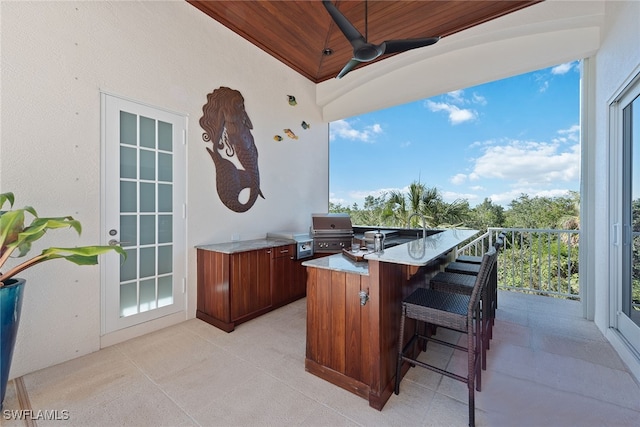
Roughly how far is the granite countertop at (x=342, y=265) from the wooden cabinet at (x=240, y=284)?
1233 millimetres

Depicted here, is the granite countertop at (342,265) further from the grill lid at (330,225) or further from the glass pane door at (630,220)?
the glass pane door at (630,220)

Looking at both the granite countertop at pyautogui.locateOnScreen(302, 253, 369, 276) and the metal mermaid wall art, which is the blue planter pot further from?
the metal mermaid wall art

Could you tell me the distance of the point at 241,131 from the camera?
136 inches

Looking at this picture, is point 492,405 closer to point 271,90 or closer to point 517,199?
point 271,90

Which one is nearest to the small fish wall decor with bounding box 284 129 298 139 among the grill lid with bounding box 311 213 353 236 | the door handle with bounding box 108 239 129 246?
the grill lid with bounding box 311 213 353 236

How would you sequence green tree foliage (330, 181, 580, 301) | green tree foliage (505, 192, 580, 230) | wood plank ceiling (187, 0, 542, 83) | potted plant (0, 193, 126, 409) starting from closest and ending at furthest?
potted plant (0, 193, 126, 409)
wood plank ceiling (187, 0, 542, 83)
green tree foliage (505, 192, 580, 230)
green tree foliage (330, 181, 580, 301)

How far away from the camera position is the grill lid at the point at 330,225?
3838mm

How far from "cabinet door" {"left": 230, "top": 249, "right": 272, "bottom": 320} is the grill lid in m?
0.98

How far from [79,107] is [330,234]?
3122 mm

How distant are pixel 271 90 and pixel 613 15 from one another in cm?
396

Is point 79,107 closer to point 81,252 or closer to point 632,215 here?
point 81,252

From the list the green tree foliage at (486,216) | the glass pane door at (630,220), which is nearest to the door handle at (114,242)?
the glass pane door at (630,220)

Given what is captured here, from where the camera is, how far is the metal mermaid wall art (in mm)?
3129

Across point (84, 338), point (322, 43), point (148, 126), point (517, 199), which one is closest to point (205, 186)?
point (148, 126)
